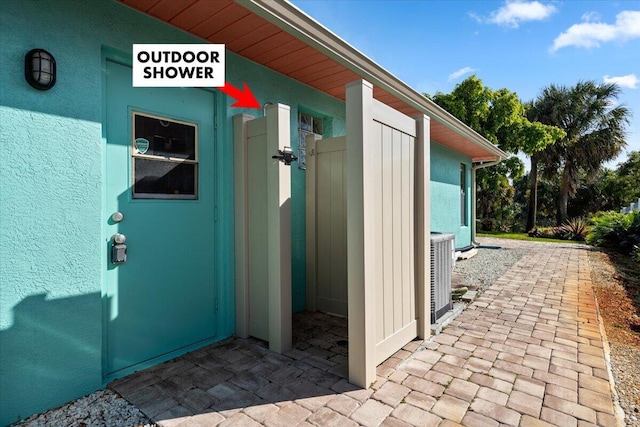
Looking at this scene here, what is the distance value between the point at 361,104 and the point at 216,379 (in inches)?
87.9

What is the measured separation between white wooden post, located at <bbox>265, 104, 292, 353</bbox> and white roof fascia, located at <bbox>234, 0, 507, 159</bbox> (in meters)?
0.59

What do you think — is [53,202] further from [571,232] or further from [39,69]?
[571,232]

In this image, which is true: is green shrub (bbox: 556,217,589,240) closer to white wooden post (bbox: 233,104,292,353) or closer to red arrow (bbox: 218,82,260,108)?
white wooden post (bbox: 233,104,292,353)

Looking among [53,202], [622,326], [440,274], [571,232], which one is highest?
[53,202]

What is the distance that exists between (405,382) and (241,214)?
1.99m

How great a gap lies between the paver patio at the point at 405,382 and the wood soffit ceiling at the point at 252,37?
2.67m

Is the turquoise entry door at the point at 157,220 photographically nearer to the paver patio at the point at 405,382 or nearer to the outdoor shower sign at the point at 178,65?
the outdoor shower sign at the point at 178,65

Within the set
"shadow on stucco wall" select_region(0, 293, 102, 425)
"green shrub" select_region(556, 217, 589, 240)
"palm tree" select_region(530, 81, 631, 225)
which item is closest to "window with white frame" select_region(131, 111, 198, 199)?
"shadow on stucco wall" select_region(0, 293, 102, 425)

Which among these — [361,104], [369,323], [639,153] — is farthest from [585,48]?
[639,153]

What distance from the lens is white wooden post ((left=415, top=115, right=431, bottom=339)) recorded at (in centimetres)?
306

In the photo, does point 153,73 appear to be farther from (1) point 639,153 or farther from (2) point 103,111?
(1) point 639,153

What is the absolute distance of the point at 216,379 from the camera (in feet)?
7.72

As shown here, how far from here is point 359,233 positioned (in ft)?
7.41

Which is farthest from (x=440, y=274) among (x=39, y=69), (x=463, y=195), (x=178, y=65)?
(x=463, y=195)
